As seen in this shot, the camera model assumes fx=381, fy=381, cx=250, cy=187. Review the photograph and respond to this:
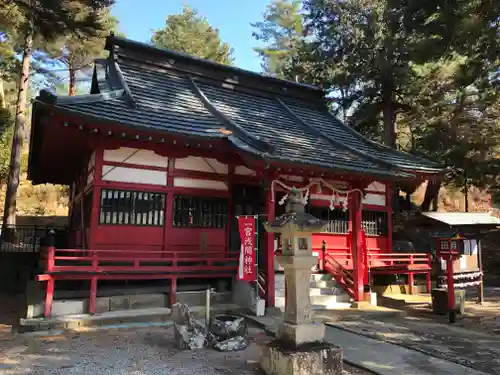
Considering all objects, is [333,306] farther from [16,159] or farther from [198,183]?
[16,159]

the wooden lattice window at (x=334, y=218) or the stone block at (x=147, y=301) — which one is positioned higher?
the wooden lattice window at (x=334, y=218)

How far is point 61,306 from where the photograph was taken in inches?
328

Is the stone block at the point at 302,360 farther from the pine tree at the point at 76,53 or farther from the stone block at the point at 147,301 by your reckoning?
the pine tree at the point at 76,53

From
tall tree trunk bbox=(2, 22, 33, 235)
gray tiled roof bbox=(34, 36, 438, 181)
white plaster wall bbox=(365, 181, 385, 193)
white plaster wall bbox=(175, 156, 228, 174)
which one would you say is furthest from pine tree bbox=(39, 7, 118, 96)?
white plaster wall bbox=(365, 181, 385, 193)

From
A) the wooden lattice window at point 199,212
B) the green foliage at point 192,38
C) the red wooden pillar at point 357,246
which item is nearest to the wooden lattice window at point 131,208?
the wooden lattice window at point 199,212

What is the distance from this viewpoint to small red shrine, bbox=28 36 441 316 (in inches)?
362

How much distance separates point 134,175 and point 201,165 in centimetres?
194

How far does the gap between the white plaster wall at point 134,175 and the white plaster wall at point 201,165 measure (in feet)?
1.86

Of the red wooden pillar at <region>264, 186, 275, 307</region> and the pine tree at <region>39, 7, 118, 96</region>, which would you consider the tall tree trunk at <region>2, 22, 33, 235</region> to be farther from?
the red wooden pillar at <region>264, 186, 275, 307</region>

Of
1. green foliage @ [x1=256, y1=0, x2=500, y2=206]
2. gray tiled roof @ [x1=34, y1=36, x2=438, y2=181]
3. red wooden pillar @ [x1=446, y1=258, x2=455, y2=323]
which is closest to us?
A: gray tiled roof @ [x1=34, y1=36, x2=438, y2=181]

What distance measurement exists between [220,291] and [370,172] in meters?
5.31

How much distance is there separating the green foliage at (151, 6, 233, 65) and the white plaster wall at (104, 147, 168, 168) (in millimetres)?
24508

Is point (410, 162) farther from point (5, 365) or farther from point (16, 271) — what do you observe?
point (16, 271)

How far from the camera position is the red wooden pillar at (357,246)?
1109 centimetres
